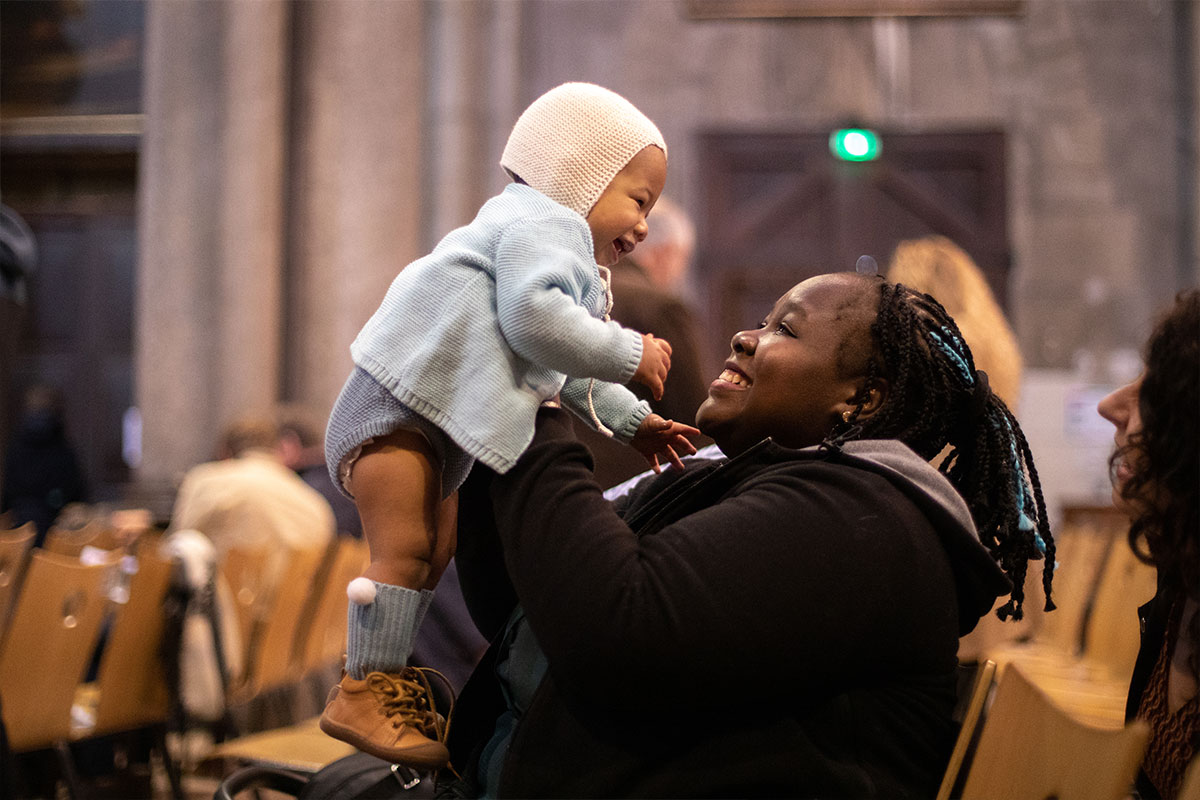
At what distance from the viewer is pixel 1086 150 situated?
9469mm

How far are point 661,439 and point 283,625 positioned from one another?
3226mm

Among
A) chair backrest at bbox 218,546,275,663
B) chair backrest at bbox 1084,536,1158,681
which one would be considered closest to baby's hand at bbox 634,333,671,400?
chair backrest at bbox 1084,536,1158,681

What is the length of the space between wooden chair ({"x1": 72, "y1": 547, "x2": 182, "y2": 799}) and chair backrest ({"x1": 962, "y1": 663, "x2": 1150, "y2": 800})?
2905mm

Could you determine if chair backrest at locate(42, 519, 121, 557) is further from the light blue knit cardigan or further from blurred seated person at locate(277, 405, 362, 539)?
the light blue knit cardigan

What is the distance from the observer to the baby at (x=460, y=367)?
153 centimetres

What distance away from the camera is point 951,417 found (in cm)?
173

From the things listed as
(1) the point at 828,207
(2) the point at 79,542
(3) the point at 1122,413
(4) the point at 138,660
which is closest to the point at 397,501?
(3) the point at 1122,413

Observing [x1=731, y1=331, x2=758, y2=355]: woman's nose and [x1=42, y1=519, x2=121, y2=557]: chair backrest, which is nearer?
[x1=731, y1=331, x2=758, y2=355]: woman's nose

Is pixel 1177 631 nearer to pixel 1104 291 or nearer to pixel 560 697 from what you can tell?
pixel 560 697

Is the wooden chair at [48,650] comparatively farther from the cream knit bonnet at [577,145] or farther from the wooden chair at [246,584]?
the cream knit bonnet at [577,145]

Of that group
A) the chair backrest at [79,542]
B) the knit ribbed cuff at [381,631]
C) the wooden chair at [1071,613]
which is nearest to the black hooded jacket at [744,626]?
the knit ribbed cuff at [381,631]

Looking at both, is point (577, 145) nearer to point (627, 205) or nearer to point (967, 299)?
point (627, 205)

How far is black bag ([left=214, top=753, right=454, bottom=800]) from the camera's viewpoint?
6.03 ft

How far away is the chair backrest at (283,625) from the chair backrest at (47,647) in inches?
44.8
